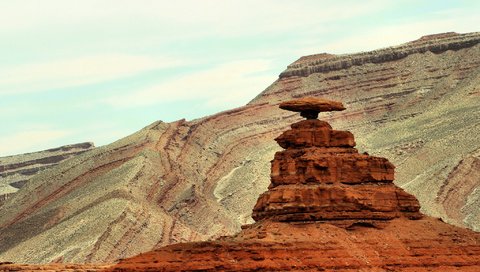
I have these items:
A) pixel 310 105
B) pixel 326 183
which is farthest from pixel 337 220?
pixel 310 105

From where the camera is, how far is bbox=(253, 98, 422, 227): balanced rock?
123 meters

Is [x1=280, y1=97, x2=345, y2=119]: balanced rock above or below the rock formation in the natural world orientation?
above

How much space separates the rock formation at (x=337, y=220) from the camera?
11525 centimetres

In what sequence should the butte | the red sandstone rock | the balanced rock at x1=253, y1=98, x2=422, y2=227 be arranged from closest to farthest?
the butte, the balanced rock at x1=253, y1=98, x2=422, y2=227, the red sandstone rock

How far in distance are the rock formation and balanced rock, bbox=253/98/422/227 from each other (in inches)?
2.4

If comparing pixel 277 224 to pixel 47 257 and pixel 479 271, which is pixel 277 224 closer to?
pixel 479 271

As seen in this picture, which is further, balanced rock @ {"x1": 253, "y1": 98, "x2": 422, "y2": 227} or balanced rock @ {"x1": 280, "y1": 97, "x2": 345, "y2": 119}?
balanced rock @ {"x1": 280, "y1": 97, "x2": 345, "y2": 119}

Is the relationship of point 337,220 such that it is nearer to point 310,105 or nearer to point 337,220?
point 337,220

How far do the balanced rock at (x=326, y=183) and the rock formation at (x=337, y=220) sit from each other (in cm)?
6

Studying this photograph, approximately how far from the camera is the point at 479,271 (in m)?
120

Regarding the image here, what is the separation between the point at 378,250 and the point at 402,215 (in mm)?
6787

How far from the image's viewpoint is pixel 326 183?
124 meters

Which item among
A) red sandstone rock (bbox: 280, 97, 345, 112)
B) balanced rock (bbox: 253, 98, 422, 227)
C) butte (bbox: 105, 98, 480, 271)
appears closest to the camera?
butte (bbox: 105, 98, 480, 271)

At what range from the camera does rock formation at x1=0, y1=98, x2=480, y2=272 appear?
115250 millimetres
